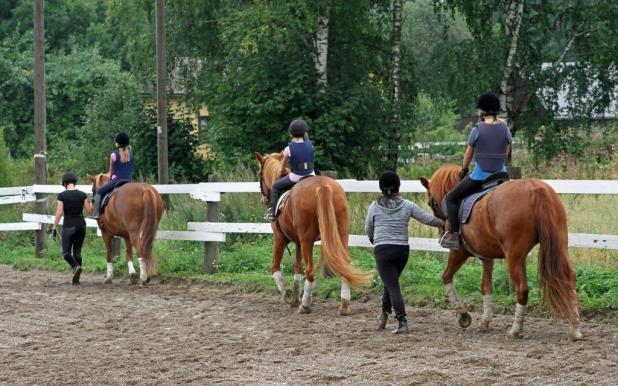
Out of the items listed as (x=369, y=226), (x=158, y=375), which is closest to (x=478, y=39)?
(x=369, y=226)

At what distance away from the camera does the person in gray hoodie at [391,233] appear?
36.0ft

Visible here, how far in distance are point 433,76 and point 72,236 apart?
13201 mm

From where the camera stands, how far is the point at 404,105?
95.7ft

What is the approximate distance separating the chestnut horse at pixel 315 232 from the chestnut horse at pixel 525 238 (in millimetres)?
1819

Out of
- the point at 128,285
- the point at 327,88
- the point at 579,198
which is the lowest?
the point at 128,285

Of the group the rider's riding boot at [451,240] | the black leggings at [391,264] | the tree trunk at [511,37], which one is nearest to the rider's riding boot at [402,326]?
the black leggings at [391,264]

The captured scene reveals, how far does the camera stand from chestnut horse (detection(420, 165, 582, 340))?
9.74m

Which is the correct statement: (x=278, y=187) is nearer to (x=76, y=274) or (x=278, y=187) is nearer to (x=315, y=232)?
(x=315, y=232)

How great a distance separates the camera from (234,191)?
54.1 ft

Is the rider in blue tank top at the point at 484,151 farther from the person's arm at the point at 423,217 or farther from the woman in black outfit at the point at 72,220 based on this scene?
the woman in black outfit at the point at 72,220

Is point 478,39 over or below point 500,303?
over

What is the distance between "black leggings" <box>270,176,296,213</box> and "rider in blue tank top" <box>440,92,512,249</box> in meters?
3.06

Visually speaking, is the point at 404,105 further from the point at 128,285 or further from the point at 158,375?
the point at 158,375

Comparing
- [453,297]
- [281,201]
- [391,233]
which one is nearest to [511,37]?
[281,201]
